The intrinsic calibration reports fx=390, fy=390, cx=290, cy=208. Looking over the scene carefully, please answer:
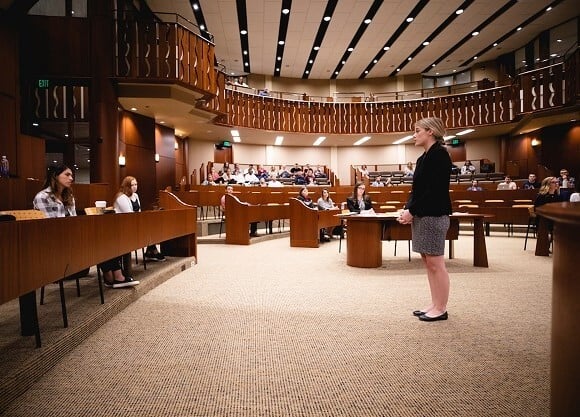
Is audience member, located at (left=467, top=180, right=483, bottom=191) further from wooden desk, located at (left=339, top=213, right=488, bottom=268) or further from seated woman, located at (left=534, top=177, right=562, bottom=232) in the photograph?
wooden desk, located at (left=339, top=213, right=488, bottom=268)

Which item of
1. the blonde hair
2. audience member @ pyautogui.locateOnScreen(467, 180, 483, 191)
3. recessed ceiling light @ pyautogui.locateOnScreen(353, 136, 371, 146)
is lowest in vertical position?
audience member @ pyautogui.locateOnScreen(467, 180, 483, 191)

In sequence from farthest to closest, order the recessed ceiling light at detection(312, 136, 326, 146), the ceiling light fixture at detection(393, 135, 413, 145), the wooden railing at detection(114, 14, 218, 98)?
the ceiling light fixture at detection(393, 135, 413, 145) < the recessed ceiling light at detection(312, 136, 326, 146) < the wooden railing at detection(114, 14, 218, 98)

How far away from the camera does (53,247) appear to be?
2.22m

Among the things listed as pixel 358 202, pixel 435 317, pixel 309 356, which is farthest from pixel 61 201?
pixel 358 202

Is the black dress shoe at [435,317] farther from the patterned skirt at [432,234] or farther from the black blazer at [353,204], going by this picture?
the black blazer at [353,204]

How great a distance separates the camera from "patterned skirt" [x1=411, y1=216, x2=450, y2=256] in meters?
2.78

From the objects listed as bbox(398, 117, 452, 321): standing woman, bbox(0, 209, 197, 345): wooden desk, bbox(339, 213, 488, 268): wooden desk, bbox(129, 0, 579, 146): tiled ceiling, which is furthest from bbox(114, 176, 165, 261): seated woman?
bbox(129, 0, 579, 146): tiled ceiling

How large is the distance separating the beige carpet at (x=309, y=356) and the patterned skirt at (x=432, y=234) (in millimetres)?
542

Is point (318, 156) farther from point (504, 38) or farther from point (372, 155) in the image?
point (504, 38)

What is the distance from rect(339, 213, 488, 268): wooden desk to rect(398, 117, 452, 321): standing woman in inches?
84.3

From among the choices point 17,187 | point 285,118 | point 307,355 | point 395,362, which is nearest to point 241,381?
point 307,355

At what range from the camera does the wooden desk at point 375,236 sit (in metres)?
5.09

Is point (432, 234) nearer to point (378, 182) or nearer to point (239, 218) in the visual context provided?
point (239, 218)

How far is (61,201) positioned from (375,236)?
357 cm
